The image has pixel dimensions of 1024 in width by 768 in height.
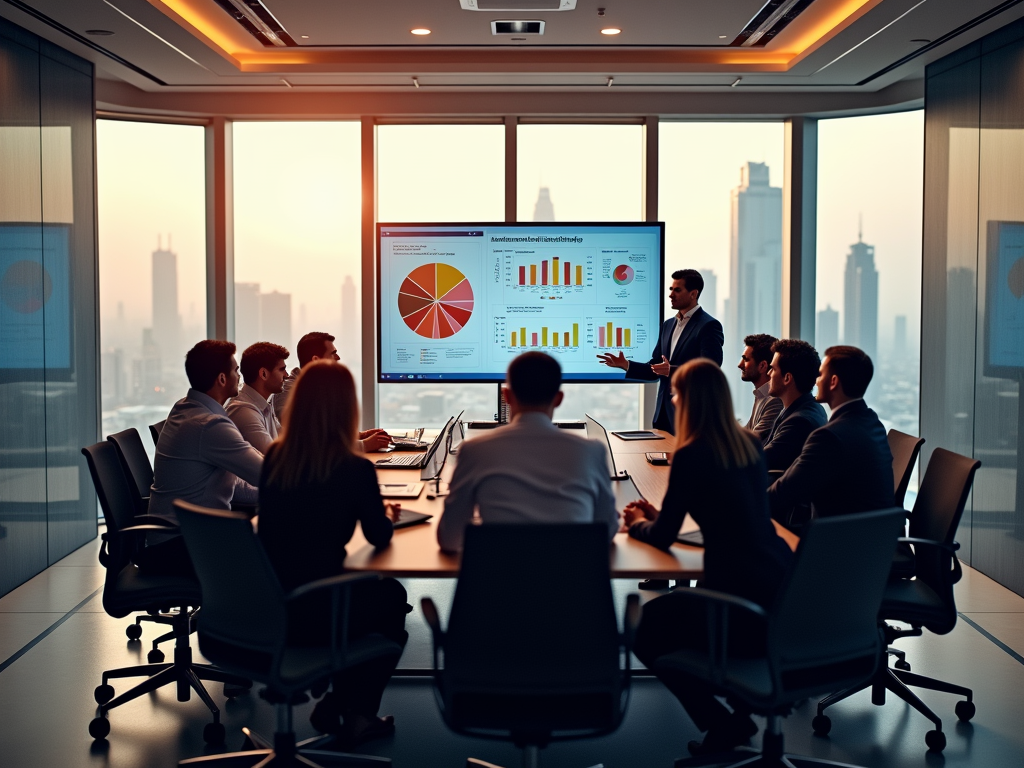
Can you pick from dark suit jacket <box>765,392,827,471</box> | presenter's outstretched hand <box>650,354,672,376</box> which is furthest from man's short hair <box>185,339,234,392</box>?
presenter's outstretched hand <box>650,354,672,376</box>

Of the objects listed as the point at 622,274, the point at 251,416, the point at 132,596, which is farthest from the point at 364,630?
the point at 622,274

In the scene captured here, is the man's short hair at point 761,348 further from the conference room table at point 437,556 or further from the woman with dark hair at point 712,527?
the woman with dark hair at point 712,527

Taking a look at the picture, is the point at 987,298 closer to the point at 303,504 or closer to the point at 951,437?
the point at 951,437

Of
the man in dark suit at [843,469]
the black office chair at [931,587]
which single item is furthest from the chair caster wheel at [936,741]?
the man in dark suit at [843,469]

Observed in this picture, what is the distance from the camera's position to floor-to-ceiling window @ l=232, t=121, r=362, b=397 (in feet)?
25.7

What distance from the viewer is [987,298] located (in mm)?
5859

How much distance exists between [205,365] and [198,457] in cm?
37

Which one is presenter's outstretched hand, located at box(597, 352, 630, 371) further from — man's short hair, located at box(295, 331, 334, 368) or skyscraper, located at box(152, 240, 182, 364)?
skyscraper, located at box(152, 240, 182, 364)

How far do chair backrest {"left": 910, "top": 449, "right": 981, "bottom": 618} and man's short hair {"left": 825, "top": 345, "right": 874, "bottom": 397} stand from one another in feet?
1.45

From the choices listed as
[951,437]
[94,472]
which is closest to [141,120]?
[94,472]

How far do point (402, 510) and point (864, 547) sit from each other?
66.0 inches

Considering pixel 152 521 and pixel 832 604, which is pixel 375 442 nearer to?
pixel 152 521

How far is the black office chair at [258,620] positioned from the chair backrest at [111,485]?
95cm

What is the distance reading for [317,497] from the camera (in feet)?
9.34
